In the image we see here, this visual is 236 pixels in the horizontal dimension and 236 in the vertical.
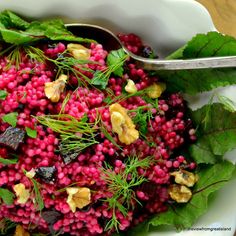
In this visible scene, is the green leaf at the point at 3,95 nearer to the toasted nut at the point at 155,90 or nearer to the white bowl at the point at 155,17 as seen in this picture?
the white bowl at the point at 155,17

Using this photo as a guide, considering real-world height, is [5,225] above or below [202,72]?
below

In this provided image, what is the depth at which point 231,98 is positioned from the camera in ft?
4.22

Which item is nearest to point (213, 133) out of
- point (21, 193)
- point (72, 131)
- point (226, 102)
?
point (226, 102)

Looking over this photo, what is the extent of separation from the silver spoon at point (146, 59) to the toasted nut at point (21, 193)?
39 centimetres

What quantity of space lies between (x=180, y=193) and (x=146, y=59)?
33 centimetres

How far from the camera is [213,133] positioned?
4.19 feet

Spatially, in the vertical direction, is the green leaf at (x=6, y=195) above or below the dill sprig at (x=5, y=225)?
above

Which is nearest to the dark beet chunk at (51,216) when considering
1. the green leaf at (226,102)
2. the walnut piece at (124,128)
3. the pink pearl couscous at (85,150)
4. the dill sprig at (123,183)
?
the pink pearl couscous at (85,150)

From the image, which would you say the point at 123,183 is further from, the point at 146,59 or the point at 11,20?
the point at 11,20

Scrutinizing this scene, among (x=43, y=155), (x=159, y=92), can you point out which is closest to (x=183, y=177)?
(x=159, y=92)

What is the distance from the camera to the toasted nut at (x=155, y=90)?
50.3 inches

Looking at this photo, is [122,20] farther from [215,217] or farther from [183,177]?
[215,217]

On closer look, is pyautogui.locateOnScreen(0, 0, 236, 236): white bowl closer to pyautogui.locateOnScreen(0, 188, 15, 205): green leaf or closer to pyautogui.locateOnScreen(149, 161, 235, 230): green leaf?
pyautogui.locateOnScreen(149, 161, 235, 230): green leaf

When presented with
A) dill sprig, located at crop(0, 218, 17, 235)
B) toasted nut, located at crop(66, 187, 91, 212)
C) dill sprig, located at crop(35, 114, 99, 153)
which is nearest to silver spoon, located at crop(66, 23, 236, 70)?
dill sprig, located at crop(35, 114, 99, 153)
